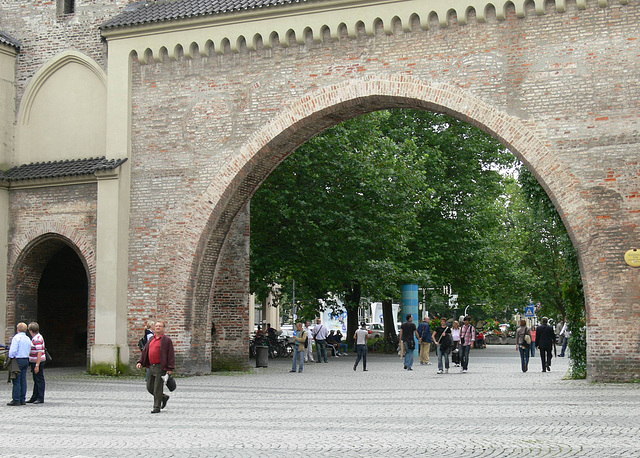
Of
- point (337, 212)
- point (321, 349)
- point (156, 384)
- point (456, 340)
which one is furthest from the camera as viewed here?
point (321, 349)

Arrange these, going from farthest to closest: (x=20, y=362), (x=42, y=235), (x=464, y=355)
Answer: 1. (x=464, y=355)
2. (x=42, y=235)
3. (x=20, y=362)

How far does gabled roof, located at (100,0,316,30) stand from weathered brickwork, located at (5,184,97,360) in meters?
4.20

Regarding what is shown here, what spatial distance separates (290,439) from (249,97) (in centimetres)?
1192

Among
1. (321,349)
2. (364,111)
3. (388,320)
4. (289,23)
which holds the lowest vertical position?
(321,349)

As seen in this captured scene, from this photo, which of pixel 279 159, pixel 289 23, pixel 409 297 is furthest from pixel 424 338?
pixel 289 23

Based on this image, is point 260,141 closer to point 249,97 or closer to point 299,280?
point 249,97

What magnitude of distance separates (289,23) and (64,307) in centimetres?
1183

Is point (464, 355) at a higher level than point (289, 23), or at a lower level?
lower

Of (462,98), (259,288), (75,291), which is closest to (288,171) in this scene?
(259,288)

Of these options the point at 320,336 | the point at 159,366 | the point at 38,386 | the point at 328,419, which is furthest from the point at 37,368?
the point at 320,336

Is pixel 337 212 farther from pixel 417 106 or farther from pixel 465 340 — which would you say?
pixel 417 106

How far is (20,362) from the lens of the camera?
51.4 feet

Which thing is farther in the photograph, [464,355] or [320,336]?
[320,336]

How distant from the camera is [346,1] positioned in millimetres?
20266
